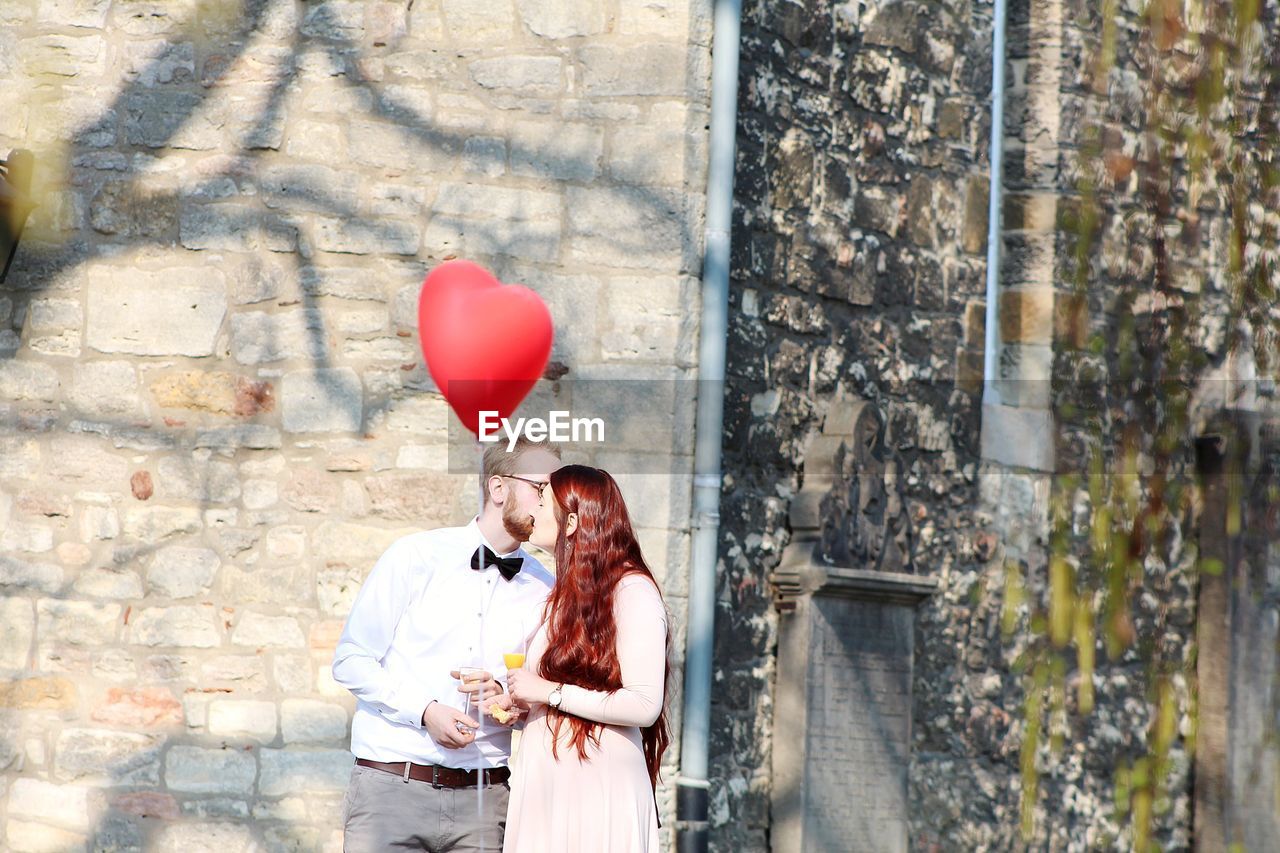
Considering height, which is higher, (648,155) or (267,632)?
(648,155)

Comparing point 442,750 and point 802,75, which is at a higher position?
point 802,75

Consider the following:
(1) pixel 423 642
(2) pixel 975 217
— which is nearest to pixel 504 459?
(1) pixel 423 642

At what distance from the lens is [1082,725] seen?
7652mm

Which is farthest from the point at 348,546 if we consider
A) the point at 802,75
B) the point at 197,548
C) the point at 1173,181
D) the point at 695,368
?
the point at 1173,181

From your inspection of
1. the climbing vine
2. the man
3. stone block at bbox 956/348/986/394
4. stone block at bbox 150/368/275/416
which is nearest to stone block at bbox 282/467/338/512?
stone block at bbox 150/368/275/416

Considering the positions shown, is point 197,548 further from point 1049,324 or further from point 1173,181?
point 1173,181

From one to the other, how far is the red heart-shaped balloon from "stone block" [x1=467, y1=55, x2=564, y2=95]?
868mm

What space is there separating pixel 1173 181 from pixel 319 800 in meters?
4.78

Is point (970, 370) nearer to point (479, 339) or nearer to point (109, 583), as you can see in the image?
point (479, 339)

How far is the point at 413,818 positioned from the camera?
4.39m

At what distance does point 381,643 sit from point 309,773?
126cm

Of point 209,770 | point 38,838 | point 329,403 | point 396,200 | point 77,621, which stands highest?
point 396,200

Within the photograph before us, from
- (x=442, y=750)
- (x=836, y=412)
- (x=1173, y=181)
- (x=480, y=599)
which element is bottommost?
(x=442, y=750)

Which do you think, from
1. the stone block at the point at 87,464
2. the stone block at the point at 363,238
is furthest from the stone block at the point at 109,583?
the stone block at the point at 363,238
